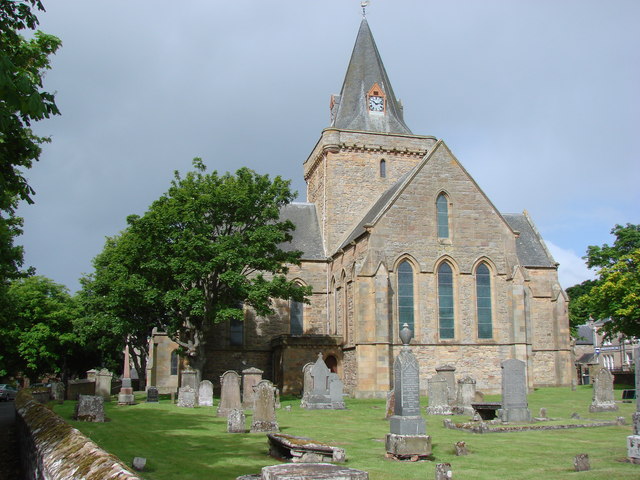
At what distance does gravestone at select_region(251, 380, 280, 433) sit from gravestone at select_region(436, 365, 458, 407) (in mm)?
8517

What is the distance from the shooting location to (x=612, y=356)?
252ft

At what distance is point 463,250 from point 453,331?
4.28 metres

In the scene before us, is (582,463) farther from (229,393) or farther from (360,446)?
(229,393)

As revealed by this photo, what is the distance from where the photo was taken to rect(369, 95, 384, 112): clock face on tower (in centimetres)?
4266

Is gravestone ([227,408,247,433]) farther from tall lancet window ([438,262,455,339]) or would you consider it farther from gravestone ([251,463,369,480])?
tall lancet window ([438,262,455,339])

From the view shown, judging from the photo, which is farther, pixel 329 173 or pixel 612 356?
pixel 612 356

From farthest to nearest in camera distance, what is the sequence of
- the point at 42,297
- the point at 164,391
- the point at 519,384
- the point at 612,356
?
1. the point at 612,356
2. the point at 42,297
3. the point at 164,391
4. the point at 519,384

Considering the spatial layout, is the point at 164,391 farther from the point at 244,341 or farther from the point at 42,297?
the point at 42,297

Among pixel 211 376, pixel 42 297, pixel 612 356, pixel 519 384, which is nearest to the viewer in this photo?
pixel 519 384

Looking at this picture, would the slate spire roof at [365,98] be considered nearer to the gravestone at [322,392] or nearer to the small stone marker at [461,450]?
the gravestone at [322,392]

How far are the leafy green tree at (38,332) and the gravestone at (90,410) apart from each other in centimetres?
3389

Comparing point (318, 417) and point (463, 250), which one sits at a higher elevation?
point (463, 250)

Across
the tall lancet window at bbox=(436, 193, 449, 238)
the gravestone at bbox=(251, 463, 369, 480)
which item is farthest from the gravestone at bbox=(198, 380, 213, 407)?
the gravestone at bbox=(251, 463, 369, 480)

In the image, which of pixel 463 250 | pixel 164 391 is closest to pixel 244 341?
pixel 164 391
